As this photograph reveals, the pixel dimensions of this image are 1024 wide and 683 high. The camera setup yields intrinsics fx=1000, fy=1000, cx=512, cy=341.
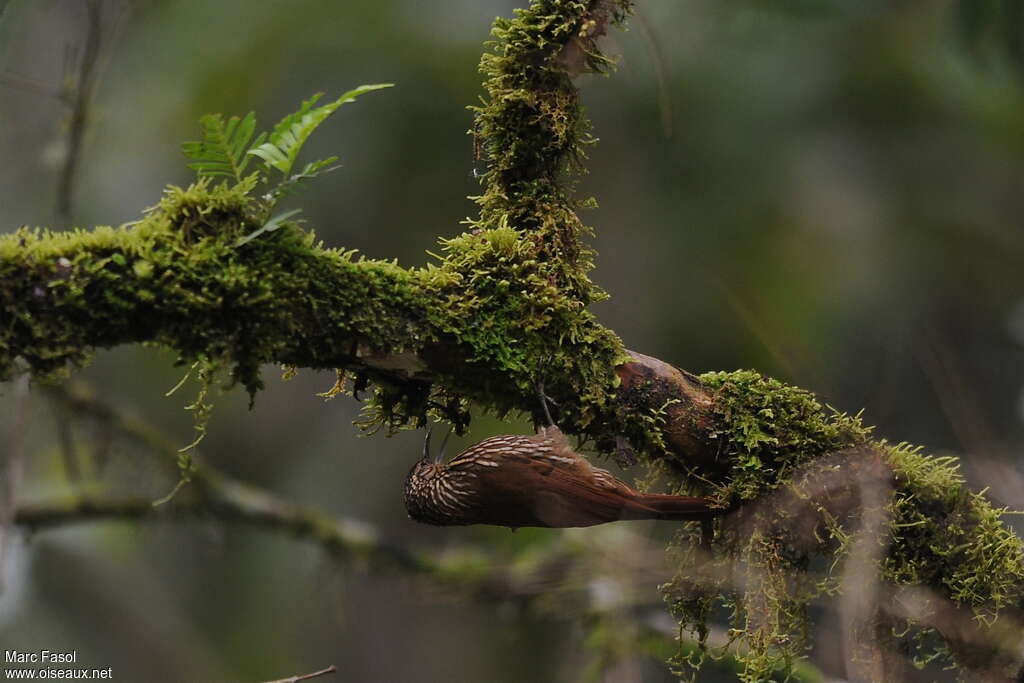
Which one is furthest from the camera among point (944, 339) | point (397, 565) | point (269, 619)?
point (269, 619)

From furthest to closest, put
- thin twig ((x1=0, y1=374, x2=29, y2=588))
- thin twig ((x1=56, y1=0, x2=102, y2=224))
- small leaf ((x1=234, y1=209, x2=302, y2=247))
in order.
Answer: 1. thin twig ((x1=56, y1=0, x2=102, y2=224))
2. thin twig ((x1=0, y1=374, x2=29, y2=588))
3. small leaf ((x1=234, y1=209, x2=302, y2=247))

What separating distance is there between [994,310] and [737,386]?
17.2ft

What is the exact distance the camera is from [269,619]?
7676mm

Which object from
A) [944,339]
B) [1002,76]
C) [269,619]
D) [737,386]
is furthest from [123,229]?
[269,619]

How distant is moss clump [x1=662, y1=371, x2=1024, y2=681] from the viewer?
2.34 metres

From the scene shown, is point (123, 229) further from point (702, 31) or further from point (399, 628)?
point (399, 628)

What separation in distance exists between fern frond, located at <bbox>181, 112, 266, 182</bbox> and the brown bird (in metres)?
0.91

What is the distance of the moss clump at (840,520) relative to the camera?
234 centimetres

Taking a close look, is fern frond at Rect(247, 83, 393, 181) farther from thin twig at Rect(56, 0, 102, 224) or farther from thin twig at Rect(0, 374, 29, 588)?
thin twig at Rect(56, 0, 102, 224)

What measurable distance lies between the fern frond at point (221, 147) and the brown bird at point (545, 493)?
0.91m

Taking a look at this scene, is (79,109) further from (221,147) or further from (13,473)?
(221,147)

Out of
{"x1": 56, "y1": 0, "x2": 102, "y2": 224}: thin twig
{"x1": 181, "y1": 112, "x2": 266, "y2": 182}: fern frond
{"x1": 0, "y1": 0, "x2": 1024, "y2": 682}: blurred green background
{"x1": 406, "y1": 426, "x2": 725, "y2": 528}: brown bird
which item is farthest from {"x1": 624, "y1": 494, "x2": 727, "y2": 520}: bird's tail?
{"x1": 0, "y1": 0, "x2": 1024, "y2": 682}: blurred green background

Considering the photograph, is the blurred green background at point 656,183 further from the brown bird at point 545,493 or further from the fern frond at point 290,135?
the fern frond at point 290,135

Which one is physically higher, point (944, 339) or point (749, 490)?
point (944, 339)
